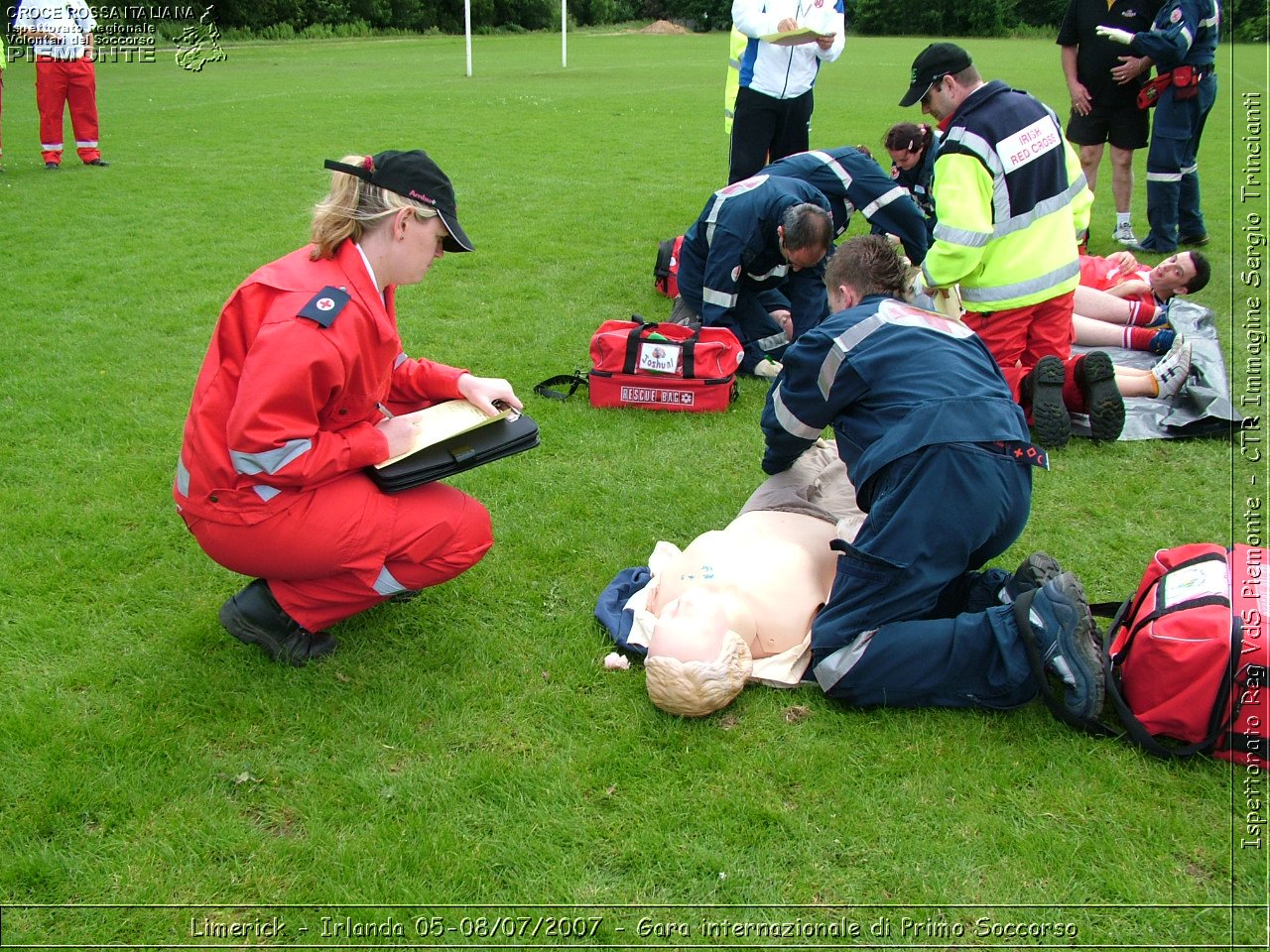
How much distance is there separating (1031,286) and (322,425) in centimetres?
419

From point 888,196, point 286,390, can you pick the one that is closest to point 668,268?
point 888,196

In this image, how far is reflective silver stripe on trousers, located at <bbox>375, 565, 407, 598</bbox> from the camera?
139 inches

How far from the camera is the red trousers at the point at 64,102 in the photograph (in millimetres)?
12203

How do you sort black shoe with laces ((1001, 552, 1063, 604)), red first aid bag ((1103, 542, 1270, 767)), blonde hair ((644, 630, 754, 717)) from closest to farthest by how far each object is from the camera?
1. red first aid bag ((1103, 542, 1270, 767))
2. blonde hair ((644, 630, 754, 717))
3. black shoe with laces ((1001, 552, 1063, 604))

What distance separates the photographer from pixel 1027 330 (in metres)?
5.92

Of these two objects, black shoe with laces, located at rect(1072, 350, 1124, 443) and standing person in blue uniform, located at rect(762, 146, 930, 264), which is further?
standing person in blue uniform, located at rect(762, 146, 930, 264)

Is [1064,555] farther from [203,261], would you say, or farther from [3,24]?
[3,24]

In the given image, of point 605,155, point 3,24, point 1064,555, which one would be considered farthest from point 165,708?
point 3,24

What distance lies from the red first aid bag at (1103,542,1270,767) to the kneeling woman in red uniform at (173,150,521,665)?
2.37 m

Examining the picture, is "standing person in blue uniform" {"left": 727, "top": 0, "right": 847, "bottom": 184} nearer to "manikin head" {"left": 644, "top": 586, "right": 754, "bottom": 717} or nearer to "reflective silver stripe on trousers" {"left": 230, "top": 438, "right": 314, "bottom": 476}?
"manikin head" {"left": 644, "top": 586, "right": 754, "bottom": 717}

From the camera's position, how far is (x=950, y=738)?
3332mm

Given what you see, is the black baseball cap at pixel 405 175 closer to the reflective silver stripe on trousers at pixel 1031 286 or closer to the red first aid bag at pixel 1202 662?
the red first aid bag at pixel 1202 662

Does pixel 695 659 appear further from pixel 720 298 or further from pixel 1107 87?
pixel 1107 87

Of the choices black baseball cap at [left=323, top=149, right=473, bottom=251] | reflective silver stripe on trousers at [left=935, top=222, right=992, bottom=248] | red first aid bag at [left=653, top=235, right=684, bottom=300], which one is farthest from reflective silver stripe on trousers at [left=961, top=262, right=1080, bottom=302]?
black baseball cap at [left=323, top=149, right=473, bottom=251]
